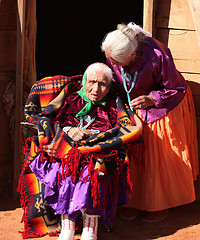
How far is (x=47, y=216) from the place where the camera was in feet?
10.8

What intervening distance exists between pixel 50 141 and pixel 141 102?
2.86 ft

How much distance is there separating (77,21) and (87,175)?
4.35 m

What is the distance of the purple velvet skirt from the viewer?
2941 millimetres

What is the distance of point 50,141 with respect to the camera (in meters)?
3.20

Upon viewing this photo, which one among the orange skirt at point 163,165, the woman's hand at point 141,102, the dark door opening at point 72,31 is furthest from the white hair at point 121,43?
the dark door opening at point 72,31

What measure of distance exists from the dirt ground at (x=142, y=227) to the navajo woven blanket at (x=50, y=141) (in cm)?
18

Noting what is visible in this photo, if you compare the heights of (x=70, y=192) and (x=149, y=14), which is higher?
(x=149, y=14)

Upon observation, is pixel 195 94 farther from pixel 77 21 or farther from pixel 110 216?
pixel 77 21

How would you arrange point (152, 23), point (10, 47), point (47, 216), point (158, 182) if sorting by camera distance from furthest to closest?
point (10, 47)
point (152, 23)
point (158, 182)
point (47, 216)

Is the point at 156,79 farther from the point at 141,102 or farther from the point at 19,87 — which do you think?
the point at 19,87

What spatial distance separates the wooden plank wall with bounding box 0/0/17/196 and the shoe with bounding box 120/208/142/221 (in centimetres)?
137

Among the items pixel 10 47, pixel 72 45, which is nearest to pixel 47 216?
pixel 10 47

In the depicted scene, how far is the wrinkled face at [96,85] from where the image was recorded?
3.28 m

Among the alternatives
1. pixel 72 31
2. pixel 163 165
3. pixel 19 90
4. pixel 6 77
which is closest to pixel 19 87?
pixel 19 90
